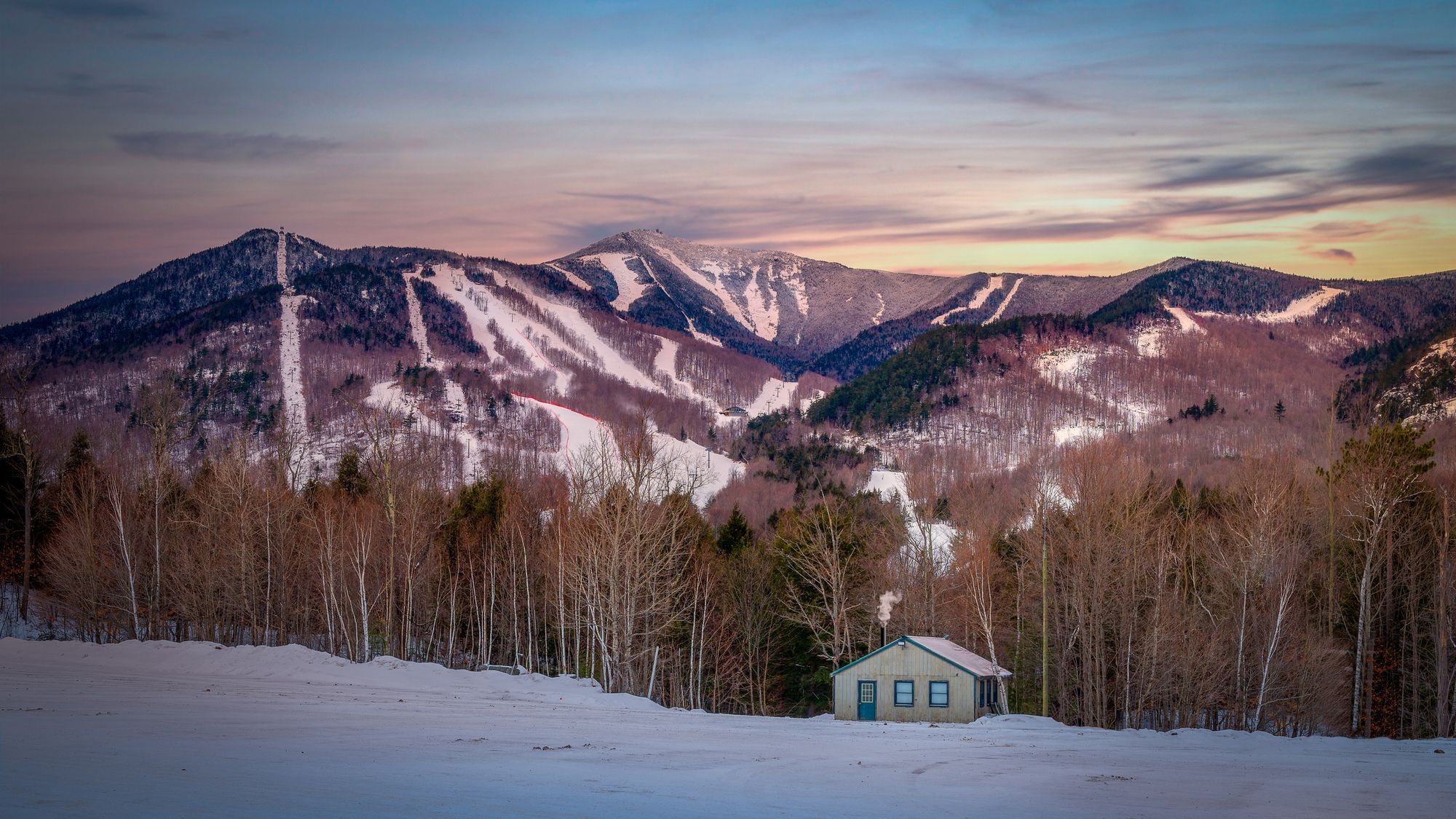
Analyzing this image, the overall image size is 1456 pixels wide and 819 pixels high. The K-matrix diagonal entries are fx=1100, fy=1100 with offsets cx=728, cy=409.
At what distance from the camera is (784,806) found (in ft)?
65.7

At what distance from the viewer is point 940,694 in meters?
45.5

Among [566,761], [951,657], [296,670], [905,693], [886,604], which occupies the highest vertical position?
[886,604]

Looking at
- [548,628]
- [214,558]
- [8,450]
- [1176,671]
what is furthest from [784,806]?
[8,450]

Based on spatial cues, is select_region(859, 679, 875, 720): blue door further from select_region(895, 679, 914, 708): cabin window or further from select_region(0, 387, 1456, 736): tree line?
select_region(0, 387, 1456, 736): tree line

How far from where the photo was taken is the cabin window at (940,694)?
4538 centimetres

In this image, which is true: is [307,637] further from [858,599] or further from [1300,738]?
[1300,738]

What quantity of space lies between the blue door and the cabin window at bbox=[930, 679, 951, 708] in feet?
8.06

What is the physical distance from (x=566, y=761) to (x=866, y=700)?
24.4m

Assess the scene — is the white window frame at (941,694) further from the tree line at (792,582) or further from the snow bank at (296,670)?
the snow bank at (296,670)

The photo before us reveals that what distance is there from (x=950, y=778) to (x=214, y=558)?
4907cm

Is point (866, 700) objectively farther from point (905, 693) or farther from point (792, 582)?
point (792, 582)

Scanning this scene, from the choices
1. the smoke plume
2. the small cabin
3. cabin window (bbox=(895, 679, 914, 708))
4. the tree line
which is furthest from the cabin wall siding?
the smoke plume

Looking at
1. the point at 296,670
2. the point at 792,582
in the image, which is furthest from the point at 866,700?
the point at 296,670

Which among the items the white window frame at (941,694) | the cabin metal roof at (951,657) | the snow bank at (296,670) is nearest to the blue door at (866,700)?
the cabin metal roof at (951,657)
